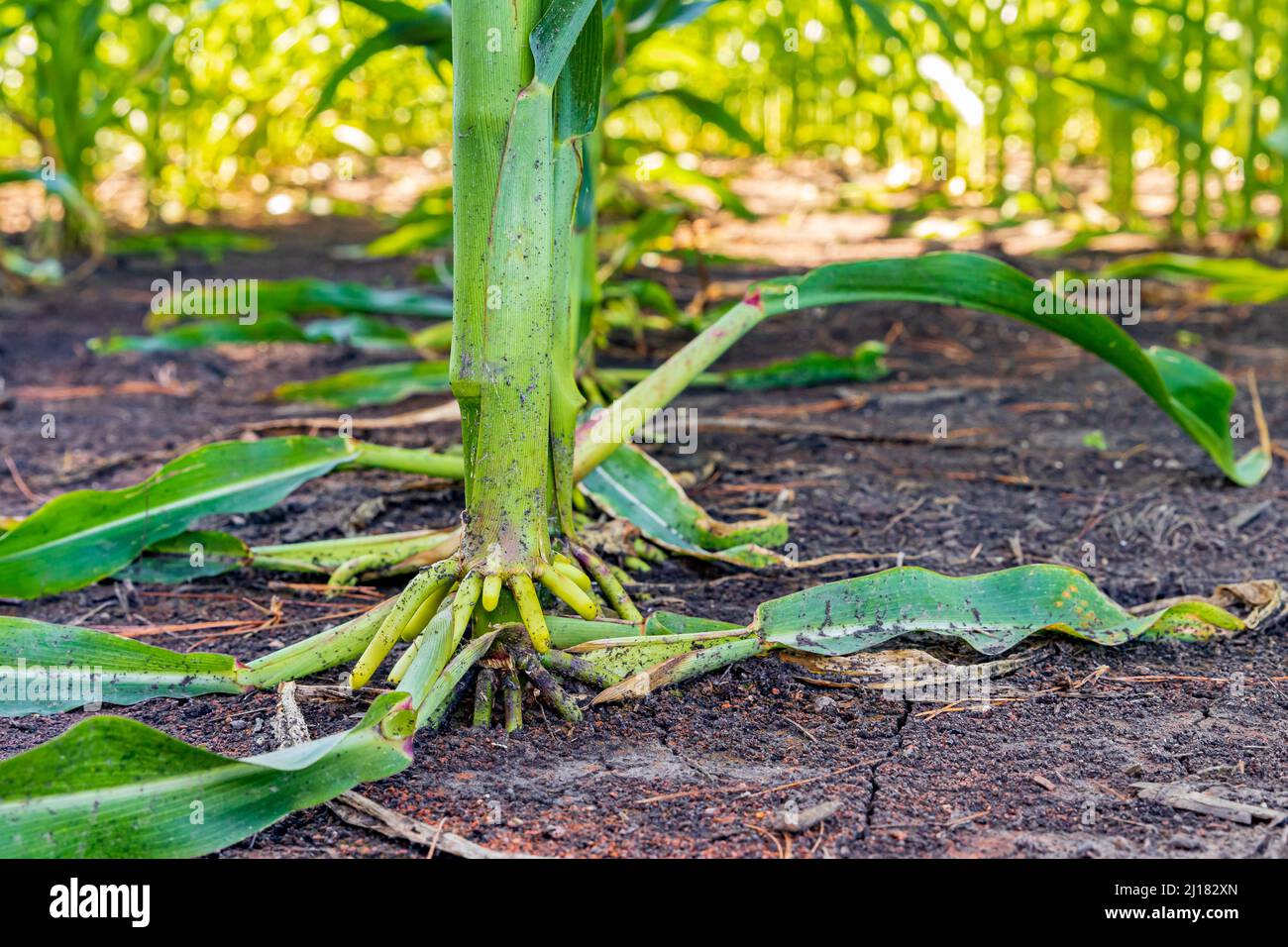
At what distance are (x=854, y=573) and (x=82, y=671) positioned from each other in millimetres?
932

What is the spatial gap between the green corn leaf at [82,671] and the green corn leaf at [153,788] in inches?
10.5

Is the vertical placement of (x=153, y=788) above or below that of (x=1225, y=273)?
below

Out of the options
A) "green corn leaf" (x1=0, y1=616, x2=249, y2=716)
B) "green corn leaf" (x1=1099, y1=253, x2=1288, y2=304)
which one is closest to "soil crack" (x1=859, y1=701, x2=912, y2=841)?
"green corn leaf" (x1=0, y1=616, x2=249, y2=716)

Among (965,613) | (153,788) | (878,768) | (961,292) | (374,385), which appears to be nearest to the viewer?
A: (153,788)

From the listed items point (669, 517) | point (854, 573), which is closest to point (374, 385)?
point (669, 517)

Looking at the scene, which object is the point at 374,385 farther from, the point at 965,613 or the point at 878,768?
the point at 878,768

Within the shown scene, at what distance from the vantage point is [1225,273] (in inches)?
101

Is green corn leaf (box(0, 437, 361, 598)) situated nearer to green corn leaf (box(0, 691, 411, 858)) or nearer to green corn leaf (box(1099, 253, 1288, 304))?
green corn leaf (box(0, 691, 411, 858))

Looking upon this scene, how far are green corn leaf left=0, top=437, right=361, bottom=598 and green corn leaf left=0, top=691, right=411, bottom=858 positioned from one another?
622 mm

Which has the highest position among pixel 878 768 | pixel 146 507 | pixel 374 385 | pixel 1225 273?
pixel 1225 273

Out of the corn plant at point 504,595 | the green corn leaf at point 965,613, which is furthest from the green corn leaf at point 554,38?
the green corn leaf at point 965,613

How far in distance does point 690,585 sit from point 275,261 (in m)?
3.48

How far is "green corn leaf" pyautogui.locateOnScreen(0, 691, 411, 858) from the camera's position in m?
0.96

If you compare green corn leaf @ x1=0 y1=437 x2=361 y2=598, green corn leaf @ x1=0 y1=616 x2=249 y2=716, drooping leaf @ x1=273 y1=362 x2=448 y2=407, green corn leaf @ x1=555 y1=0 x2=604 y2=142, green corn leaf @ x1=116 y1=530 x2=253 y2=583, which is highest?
green corn leaf @ x1=555 y1=0 x2=604 y2=142
